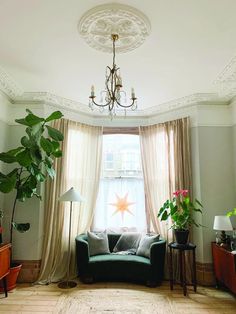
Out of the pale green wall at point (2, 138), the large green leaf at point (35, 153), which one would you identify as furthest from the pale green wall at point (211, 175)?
the pale green wall at point (2, 138)

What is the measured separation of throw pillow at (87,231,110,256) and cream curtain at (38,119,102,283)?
27cm

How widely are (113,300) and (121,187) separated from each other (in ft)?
6.87

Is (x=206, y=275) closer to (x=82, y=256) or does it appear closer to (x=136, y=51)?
(x=82, y=256)

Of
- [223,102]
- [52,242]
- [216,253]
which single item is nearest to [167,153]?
[223,102]

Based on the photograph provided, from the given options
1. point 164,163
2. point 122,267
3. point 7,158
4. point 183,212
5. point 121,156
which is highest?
point 121,156

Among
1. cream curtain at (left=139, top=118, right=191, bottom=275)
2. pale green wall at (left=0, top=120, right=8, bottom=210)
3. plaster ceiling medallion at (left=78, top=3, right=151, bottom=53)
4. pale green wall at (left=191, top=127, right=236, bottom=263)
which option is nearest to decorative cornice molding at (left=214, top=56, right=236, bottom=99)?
pale green wall at (left=191, top=127, right=236, bottom=263)

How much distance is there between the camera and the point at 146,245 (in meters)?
4.29

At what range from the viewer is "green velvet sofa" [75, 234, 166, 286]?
3.96 m

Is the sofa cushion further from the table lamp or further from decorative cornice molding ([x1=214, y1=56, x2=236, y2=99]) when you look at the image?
decorative cornice molding ([x1=214, y1=56, x2=236, y2=99])

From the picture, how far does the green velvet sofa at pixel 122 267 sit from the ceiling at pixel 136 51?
2616 mm

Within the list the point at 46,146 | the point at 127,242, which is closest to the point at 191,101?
the point at 46,146

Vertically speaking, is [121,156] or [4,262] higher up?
[121,156]

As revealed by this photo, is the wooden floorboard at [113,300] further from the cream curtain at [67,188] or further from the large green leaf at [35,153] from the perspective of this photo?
the large green leaf at [35,153]

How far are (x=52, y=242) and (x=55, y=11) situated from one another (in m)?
3.48
